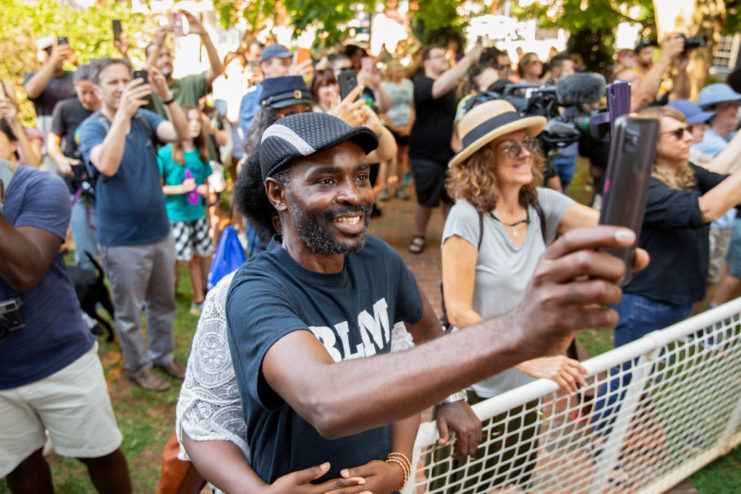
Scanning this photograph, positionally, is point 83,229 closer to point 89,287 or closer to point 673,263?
point 89,287

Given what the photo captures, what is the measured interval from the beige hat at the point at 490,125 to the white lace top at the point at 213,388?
144cm

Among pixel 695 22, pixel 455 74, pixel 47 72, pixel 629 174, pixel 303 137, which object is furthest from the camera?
pixel 695 22

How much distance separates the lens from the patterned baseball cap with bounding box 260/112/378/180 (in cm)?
136

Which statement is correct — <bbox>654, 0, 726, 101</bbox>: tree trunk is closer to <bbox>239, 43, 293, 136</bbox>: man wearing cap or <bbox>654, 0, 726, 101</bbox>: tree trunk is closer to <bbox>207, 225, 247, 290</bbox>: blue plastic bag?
<bbox>239, 43, 293, 136</bbox>: man wearing cap

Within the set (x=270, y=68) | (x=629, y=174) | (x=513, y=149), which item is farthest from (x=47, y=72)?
(x=629, y=174)

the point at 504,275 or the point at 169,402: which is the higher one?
the point at 504,275

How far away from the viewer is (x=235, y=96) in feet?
22.4

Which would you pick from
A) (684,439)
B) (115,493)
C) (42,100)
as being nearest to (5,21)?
(42,100)

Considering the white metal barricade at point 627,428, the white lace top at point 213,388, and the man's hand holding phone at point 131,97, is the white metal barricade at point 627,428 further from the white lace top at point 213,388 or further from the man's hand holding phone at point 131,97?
the man's hand holding phone at point 131,97

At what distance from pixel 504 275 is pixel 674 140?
137 centimetres

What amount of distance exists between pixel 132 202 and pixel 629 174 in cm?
357

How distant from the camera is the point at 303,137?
4.52 feet

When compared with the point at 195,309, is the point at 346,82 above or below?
above

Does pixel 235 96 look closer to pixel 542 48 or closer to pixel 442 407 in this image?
pixel 442 407
